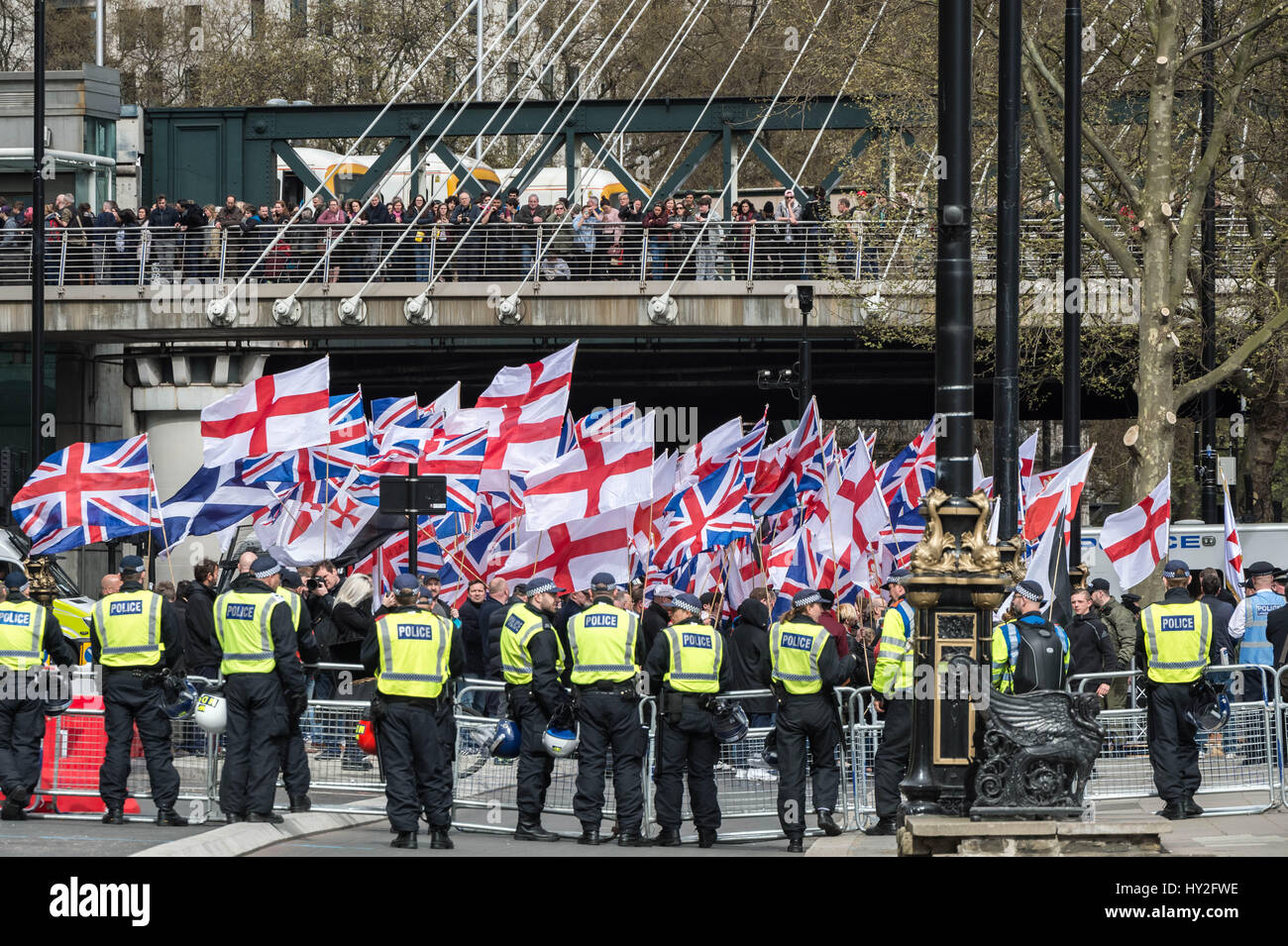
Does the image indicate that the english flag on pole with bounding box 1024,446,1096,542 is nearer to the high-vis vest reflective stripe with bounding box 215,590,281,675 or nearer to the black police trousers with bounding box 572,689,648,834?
the black police trousers with bounding box 572,689,648,834

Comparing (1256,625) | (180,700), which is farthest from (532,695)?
(1256,625)

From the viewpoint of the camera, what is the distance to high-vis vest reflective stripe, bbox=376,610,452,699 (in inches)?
499

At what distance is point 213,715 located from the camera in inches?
520

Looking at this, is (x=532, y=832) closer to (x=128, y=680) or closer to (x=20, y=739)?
(x=128, y=680)

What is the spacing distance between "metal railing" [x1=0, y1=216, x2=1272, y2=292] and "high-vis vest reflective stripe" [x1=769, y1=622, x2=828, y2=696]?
21.9 metres

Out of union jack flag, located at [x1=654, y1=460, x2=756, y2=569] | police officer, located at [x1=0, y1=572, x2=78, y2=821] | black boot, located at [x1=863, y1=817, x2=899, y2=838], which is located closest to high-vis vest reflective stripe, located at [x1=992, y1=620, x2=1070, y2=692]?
black boot, located at [x1=863, y1=817, x2=899, y2=838]

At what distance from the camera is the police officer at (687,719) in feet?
43.4

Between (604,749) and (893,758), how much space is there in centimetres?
190

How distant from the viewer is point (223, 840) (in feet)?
37.9

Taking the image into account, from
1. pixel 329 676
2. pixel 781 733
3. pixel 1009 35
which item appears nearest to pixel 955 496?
pixel 781 733

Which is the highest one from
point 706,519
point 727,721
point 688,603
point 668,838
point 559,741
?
point 706,519

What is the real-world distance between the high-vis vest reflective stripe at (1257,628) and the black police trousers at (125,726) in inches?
360
